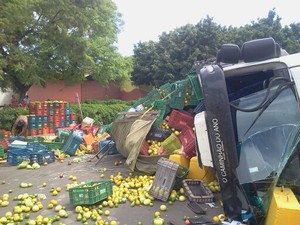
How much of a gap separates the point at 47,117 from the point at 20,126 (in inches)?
61.7

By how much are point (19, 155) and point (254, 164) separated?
7.49 metres

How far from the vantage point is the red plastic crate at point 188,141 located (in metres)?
6.76

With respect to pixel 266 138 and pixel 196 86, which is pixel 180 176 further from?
pixel 266 138

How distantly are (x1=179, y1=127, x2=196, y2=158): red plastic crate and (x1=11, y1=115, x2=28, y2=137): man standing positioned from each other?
995 cm

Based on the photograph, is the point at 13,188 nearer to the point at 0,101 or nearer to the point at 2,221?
the point at 2,221

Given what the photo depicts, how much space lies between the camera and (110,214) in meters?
5.06

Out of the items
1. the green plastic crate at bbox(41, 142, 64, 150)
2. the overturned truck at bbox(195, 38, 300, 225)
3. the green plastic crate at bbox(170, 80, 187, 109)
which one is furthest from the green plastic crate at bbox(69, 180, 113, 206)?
the green plastic crate at bbox(41, 142, 64, 150)

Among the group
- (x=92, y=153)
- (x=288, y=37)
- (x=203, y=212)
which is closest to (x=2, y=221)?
(x=203, y=212)

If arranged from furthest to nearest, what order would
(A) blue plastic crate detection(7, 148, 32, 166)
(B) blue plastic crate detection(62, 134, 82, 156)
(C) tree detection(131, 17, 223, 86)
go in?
(C) tree detection(131, 17, 223, 86), (B) blue plastic crate detection(62, 134, 82, 156), (A) blue plastic crate detection(7, 148, 32, 166)

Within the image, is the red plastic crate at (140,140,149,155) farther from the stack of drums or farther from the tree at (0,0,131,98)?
the stack of drums

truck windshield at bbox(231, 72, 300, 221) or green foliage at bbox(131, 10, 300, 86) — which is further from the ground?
green foliage at bbox(131, 10, 300, 86)

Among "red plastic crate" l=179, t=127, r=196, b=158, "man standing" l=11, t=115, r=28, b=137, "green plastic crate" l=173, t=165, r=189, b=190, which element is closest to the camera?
"green plastic crate" l=173, t=165, r=189, b=190

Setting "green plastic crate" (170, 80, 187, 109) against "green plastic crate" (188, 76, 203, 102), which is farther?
"green plastic crate" (170, 80, 187, 109)

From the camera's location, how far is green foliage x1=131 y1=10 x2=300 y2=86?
25016mm
